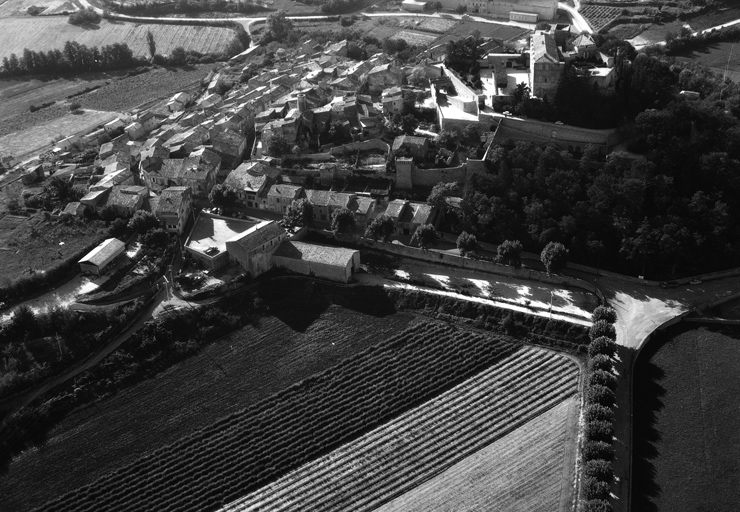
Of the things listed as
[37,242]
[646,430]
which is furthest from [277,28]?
[646,430]

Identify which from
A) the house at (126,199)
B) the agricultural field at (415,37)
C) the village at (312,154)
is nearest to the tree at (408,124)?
the village at (312,154)

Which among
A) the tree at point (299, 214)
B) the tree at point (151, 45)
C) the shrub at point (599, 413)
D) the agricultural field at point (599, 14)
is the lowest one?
the shrub at point (599, 413)

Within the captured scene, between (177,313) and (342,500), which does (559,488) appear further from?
(177,313)

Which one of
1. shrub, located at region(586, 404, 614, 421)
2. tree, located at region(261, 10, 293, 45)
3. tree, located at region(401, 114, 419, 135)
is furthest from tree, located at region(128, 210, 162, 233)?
tree, located at region(261, 10, 293, 45)

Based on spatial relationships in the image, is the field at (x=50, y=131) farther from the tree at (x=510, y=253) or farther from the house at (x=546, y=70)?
the tree at (x=510, y=253)

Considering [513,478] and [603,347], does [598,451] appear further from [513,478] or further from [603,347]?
[603,347]

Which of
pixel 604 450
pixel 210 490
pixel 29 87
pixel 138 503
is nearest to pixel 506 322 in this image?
pixel 604 450
